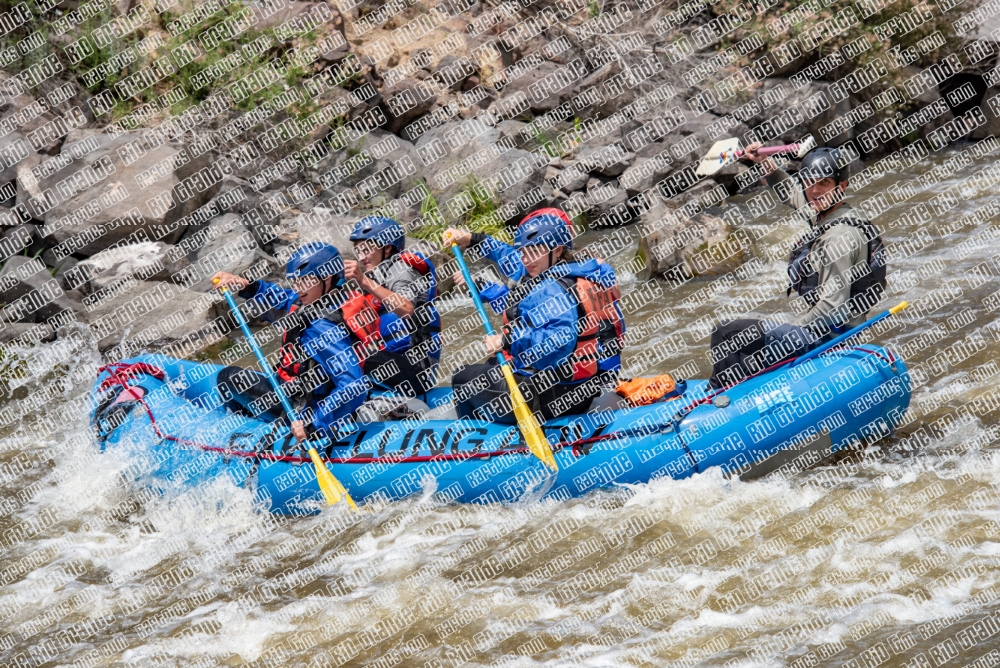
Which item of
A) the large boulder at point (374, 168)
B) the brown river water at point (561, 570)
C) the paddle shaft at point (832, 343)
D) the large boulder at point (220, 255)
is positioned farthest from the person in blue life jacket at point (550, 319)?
the large boulder at point (374, 168)

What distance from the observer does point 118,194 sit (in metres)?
9.15

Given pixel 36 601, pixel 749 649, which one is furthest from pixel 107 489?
pixel 749 649

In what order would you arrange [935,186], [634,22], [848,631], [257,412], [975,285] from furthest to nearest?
1. [634,22]
2. [935,186]
3. [975,285]
4. [257,412]
5. [848,631]

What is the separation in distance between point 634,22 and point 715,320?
661 cm

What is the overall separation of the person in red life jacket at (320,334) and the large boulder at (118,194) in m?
4.27

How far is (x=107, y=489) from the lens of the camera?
19.5 ft

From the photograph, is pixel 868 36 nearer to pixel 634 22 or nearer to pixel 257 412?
pixel 634 22

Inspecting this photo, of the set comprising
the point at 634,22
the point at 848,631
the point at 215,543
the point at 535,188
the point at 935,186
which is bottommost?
the point at 848,631

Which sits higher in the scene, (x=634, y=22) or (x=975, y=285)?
(x=634, y=22)

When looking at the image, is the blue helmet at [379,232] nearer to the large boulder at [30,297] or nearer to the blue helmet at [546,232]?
the blue helmet at [546,232]

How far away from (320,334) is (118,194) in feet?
16.6

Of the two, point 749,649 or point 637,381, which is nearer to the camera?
point 749,649

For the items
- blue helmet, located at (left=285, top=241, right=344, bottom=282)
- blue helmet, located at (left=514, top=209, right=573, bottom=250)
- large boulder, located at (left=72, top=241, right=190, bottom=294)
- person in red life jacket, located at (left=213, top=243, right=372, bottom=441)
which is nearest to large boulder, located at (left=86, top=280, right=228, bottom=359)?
large boulder, located at (left=72, top=241, right=190, bottom=294)

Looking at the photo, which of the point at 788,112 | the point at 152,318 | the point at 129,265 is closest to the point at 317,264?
the point at 152,318
